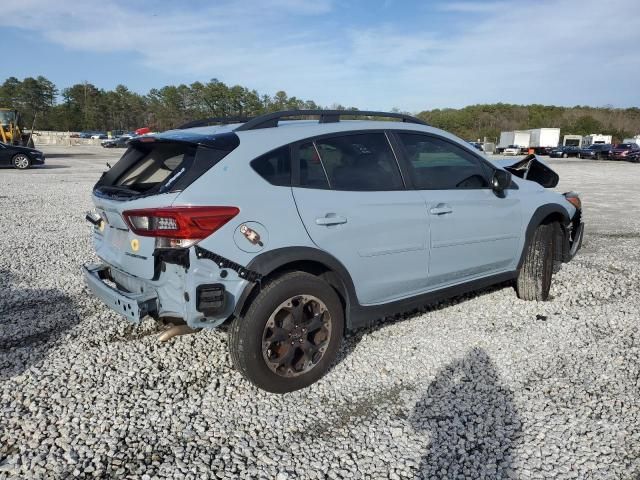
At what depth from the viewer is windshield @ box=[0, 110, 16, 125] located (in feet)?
90.9

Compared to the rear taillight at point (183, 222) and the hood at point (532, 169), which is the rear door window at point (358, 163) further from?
the hood at point (532, 169)

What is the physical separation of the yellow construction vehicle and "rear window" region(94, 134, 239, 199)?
1110 inches

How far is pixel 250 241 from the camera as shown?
2.93m

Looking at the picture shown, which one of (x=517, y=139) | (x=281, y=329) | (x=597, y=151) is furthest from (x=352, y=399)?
(x=517, y=139)

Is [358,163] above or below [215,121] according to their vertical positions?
below

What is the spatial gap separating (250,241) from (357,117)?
162cm

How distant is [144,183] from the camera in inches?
129

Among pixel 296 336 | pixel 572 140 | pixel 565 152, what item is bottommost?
pixel 296 336

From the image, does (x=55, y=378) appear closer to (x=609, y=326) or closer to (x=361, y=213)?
(x=361, y=213)

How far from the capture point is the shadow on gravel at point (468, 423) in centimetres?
256

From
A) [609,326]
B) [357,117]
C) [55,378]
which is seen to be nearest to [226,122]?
[357,117]

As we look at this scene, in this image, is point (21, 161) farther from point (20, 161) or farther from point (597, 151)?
point (597, 151)

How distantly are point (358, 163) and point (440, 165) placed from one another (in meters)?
0.89

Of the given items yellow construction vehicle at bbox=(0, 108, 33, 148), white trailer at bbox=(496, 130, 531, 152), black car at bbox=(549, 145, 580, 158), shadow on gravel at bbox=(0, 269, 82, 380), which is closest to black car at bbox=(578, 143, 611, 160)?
black car at bbox=(549, 145, 580, 158)
